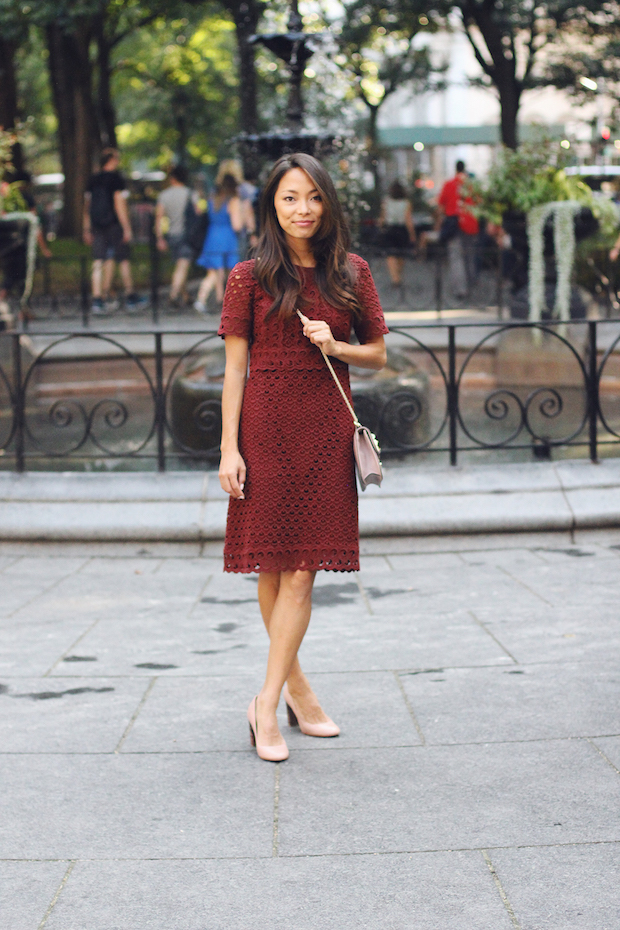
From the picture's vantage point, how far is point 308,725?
4125mm

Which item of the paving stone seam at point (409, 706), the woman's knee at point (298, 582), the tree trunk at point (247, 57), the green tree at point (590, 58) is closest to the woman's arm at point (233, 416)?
the woman's knee at point (298, 582)

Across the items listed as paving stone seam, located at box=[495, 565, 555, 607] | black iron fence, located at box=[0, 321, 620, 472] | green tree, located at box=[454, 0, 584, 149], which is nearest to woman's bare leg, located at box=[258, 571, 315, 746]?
paving stone seam, located at box=[495, 565, 555, 607]

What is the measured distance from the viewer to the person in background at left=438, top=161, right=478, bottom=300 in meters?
16.7

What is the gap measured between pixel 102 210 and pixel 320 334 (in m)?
11.5

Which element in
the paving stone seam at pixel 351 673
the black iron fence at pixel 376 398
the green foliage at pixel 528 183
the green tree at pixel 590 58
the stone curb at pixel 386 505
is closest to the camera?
the paving stone seam at pixel 351 673

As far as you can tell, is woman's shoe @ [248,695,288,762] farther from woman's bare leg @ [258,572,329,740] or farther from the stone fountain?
the stone fountain

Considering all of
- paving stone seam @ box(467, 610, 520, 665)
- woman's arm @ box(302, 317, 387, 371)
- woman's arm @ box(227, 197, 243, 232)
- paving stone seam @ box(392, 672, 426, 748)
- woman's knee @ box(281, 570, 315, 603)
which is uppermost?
woman's arm @ box(227, 197, 243, 232)

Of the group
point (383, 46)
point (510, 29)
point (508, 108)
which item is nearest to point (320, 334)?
point (508, 108)

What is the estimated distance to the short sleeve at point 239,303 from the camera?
3.83 metres

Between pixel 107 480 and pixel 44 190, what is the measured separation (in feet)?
167

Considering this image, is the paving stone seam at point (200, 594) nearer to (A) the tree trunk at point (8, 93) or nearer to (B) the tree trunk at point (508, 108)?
(A) the tree trunk at point (8, 93)

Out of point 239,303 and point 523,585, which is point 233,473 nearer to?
point 239,303

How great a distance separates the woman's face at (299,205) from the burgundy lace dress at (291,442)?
0.47 ft

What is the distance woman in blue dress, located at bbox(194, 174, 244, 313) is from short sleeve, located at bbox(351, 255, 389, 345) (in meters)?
10.5
